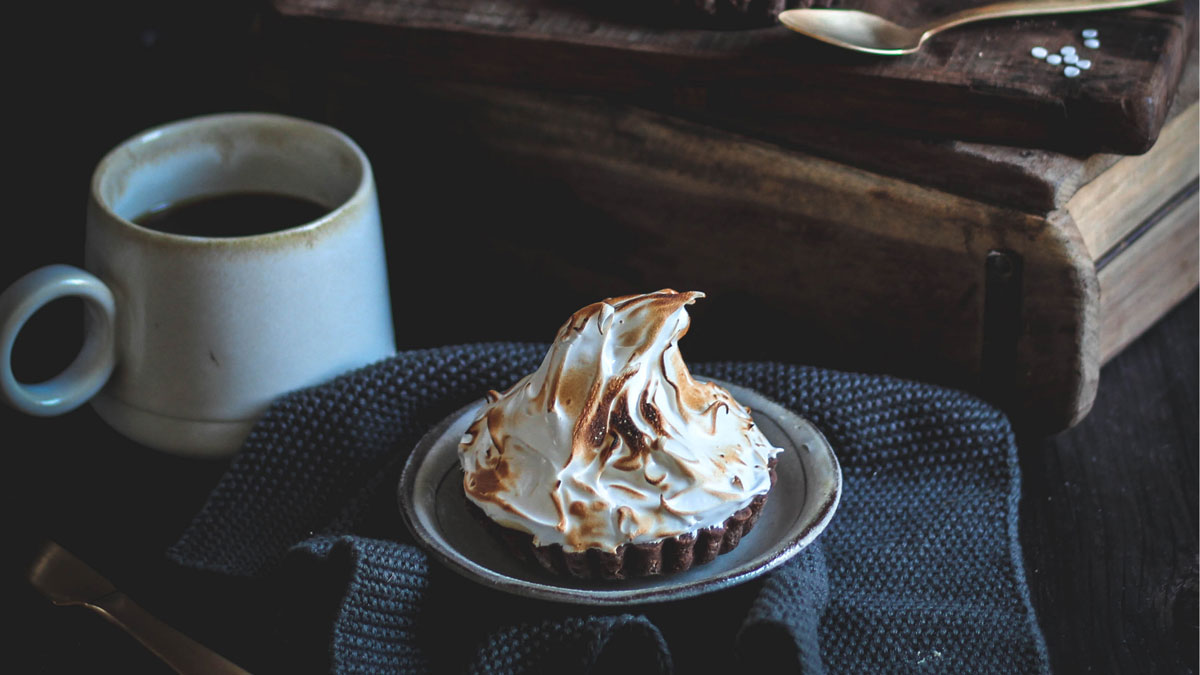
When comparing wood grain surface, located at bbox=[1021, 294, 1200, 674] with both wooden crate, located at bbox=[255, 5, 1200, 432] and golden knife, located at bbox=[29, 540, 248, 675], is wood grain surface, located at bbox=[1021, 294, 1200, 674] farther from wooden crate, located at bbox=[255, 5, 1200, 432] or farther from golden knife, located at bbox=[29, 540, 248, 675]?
golden knife, located at bbox=[29, 540, 248, 675]

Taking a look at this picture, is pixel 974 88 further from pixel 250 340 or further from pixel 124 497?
pixel 124 497

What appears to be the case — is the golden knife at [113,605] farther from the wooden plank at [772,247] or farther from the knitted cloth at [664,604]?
the wooden plank at [772,247]

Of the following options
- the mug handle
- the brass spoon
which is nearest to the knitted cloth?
the mug handle

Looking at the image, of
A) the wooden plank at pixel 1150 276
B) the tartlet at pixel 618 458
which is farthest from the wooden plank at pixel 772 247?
the tartlet at pixel 618 458

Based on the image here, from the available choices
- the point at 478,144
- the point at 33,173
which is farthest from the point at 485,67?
the point at 33,173

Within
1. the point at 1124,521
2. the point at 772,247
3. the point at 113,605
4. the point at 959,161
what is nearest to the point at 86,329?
the point at 113,605

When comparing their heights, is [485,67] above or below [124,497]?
above

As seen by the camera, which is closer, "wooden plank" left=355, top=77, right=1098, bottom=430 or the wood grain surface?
the wood grain surface
